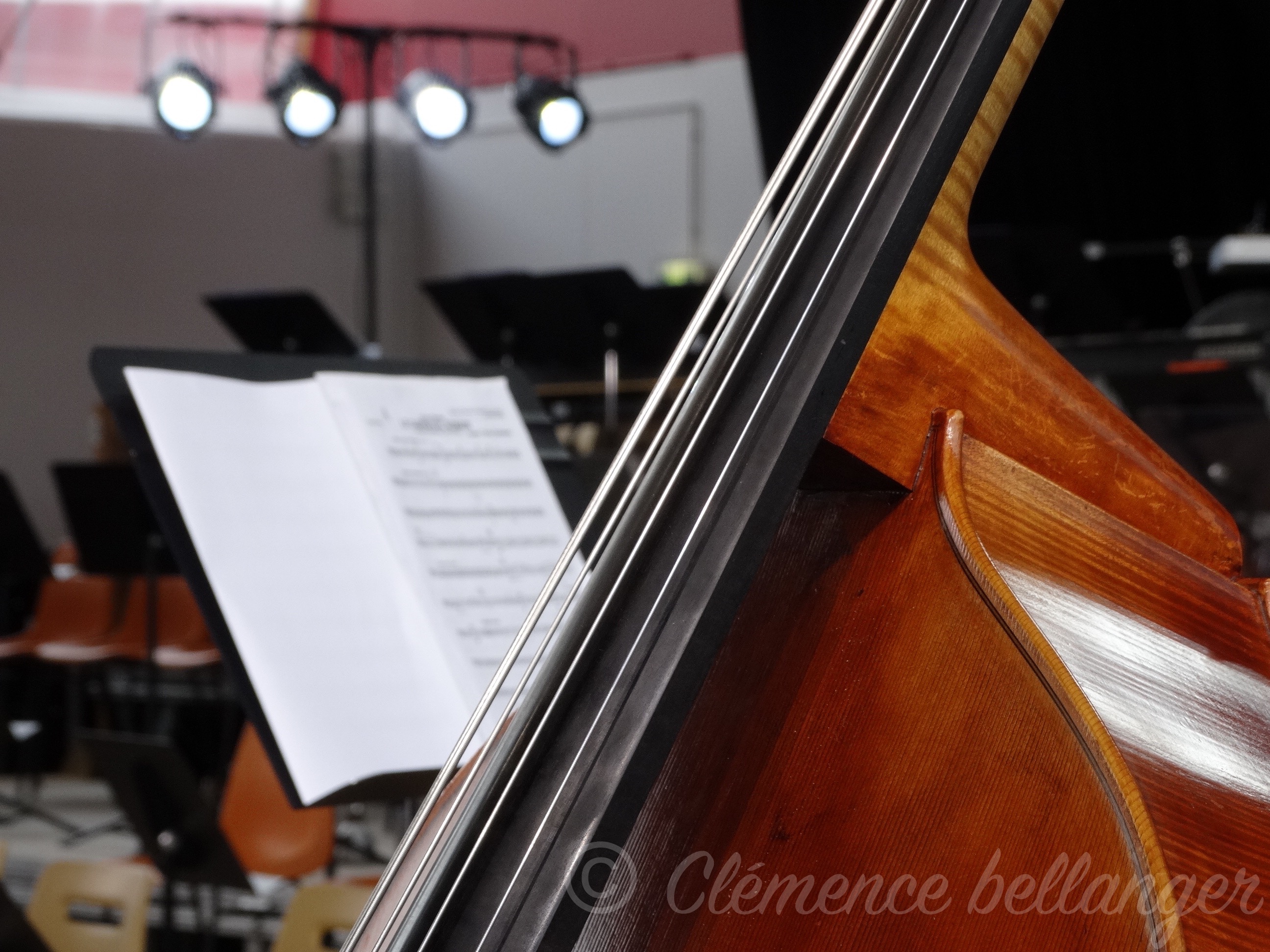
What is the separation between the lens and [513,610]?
50.3 inches

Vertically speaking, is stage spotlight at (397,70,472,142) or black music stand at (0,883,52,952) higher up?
stage spotlight at (397,70,472,142)

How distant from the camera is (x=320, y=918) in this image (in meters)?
2.50

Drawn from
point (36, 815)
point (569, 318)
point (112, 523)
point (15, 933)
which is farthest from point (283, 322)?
point (15, 933)

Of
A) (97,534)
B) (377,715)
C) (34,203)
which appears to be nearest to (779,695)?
(377,715)

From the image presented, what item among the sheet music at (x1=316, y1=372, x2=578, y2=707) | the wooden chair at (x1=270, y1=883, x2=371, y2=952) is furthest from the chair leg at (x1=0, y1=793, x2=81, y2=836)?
the sheet music at (x1=316, y1=372, x2=578, y2=707)

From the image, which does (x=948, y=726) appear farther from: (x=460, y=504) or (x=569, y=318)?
(x=569, y=318)

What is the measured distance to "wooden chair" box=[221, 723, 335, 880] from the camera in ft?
12.1

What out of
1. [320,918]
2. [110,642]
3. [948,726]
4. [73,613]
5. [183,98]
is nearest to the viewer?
[948,726]

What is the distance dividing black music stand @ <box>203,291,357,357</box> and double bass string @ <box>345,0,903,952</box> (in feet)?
17.9

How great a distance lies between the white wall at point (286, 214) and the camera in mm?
7684

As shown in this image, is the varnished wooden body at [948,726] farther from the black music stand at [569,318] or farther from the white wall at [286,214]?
the white wall at [286,214]

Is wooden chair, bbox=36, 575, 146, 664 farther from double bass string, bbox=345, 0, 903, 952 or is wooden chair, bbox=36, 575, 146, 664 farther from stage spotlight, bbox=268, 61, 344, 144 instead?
double bass string, bbox=345, 0, 903, 952

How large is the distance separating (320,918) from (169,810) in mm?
605

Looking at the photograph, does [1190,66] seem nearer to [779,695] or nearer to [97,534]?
[97,534]
